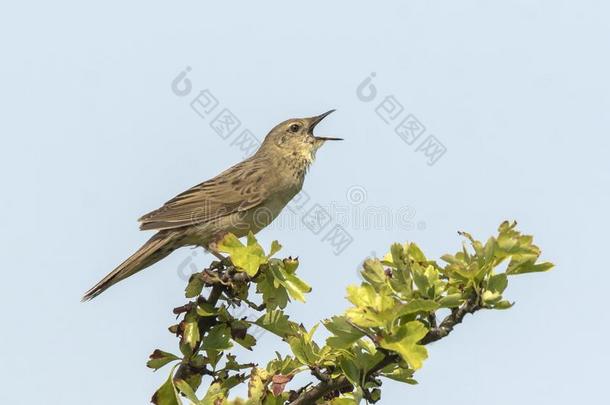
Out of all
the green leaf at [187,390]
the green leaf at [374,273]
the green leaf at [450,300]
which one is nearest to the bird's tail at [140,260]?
the green leaf at [187,390]

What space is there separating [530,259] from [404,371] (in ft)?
2.42

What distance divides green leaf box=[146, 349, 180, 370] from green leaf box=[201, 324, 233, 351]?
0.17 m

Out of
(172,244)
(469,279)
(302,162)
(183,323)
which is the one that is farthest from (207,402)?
(302,162)

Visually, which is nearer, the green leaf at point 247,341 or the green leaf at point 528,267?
the green leaf at point 528,267

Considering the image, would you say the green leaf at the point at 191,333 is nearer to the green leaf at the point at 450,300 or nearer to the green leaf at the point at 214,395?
the green leaf at the point at 214,395

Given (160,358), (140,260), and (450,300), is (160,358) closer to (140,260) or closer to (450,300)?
(450,300)

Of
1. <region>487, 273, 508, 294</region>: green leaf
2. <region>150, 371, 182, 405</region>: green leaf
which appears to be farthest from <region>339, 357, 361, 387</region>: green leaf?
<region>150, 371, 182, 405</region>: green leaf

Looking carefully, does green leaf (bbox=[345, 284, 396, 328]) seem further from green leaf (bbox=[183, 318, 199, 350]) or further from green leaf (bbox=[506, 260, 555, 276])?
green leaf (bbox=[183, 318, 199, 350])

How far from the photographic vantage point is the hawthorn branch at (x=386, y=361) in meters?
3.51

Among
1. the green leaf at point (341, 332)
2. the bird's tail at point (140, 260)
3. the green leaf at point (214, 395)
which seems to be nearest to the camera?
the green leaf at point (341, 332)

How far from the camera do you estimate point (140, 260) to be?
7.77 metres

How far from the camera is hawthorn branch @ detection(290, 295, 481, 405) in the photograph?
3.51 meters

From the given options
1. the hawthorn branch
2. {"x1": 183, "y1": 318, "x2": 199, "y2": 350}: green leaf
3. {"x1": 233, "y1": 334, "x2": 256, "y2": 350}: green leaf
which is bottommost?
the hawthorn branch

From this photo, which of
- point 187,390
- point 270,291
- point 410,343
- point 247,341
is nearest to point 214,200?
point 270,291
